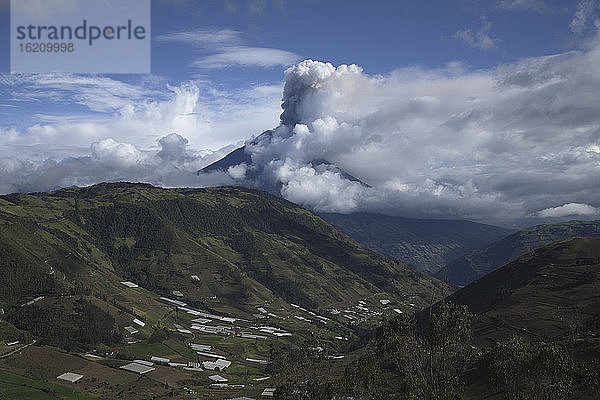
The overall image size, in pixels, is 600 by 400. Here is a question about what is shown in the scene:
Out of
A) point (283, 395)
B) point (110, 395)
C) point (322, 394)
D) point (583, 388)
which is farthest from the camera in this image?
point (110, 395)

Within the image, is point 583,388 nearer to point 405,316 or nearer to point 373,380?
point 405,316

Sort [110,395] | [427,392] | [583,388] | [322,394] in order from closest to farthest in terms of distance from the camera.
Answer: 1. [427,392]
2. [583,388]
3. [322,394]
4. [110,395]

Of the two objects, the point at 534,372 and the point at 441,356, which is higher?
the point at 441,356

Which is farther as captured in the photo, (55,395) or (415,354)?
(55,395)

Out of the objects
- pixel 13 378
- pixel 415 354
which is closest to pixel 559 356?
pixel 415 354

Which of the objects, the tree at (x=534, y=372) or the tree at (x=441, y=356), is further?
the tree at (x=534, y=372)

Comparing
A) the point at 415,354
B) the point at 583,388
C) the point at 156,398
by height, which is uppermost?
the point at 415,354

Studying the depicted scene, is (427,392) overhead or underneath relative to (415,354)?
underneath

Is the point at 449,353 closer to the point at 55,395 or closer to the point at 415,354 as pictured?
the point at 415,354

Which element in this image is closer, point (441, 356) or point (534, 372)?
point (441, 356)

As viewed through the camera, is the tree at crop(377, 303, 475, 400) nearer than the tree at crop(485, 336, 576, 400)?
Yes
